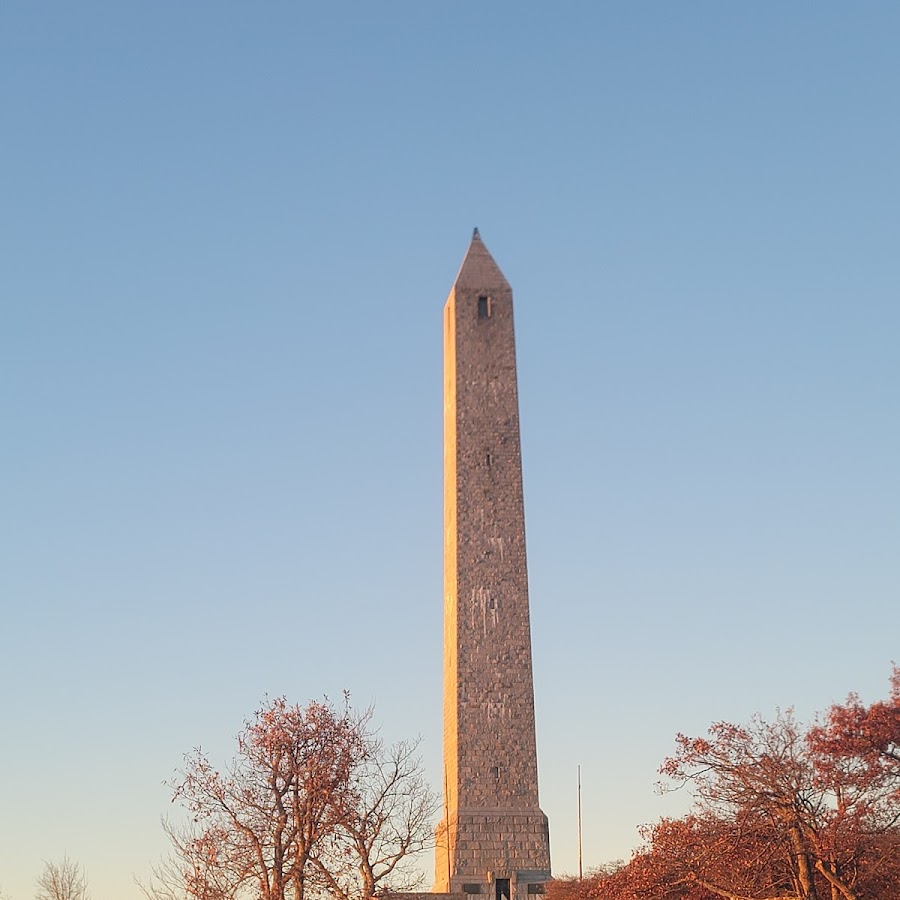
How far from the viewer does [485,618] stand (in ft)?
136

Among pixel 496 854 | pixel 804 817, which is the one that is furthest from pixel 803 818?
pixel 496 854

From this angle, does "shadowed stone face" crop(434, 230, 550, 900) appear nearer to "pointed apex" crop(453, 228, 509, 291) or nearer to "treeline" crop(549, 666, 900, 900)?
"pointed apex" crop(453, 228, 509, 291)

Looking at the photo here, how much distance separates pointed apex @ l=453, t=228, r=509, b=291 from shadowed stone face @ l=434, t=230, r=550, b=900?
0.05 meters

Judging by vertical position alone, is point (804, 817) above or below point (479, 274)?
below

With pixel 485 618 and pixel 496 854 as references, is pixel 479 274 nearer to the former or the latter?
pixel 485 618

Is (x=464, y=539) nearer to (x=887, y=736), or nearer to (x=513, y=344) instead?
(x=513, y=344)

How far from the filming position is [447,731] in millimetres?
42031

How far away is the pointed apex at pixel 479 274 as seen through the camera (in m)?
44.7

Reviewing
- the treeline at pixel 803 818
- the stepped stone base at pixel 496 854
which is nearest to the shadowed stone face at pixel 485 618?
the stepped stone base at pixel 496 854

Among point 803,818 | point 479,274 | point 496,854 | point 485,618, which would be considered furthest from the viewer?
point 479,274

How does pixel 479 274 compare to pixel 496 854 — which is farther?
pixel 479 274

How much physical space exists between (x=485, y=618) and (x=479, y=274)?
11372 millimetres

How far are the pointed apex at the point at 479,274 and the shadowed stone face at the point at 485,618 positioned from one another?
0.15ft

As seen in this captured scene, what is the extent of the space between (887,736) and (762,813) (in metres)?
2.50
